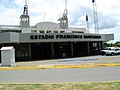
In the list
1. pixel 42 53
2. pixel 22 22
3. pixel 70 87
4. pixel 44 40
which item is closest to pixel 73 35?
pixel 44 40

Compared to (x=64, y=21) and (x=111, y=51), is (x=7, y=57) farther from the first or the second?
(x=64, y=21)

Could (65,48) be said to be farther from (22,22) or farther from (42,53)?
(22,22)

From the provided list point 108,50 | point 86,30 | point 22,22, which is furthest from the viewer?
point 86,30

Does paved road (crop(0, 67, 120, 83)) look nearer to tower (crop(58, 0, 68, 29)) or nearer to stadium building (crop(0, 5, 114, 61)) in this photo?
stadium building (crop(0, 5, 114, 61))

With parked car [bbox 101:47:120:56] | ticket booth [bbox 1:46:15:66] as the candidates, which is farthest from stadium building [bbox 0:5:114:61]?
ticket booth [bbox 1:46:15:66]

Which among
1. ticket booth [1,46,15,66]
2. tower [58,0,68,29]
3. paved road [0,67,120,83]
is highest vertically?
tower [58,0,68,29]

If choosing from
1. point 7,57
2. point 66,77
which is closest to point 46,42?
point 7,57

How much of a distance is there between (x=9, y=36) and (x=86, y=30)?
4051 centimetres

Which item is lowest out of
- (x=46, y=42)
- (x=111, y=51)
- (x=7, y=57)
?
(x=7, y=57)

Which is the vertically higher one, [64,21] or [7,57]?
[64,21]

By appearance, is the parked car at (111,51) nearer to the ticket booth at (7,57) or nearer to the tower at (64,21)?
the tower at (64,21)

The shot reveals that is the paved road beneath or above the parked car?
beneath

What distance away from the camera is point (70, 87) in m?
12.1

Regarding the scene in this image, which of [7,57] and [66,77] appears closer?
[66,77]
